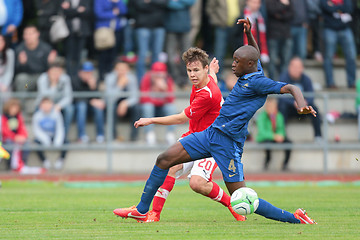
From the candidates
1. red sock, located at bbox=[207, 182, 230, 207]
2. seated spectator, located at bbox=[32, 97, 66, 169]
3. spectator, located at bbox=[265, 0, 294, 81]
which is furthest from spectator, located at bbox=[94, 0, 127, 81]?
red sock, located at bbox=[207, 182, 230, 207]

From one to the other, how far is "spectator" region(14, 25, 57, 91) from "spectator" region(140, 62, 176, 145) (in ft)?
8.54

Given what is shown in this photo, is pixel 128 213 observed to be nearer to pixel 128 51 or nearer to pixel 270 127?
pixel 270 127

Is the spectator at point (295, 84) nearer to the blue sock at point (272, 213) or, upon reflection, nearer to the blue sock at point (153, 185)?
the blue sock at point (272, 213)

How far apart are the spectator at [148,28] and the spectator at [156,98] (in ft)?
2.10

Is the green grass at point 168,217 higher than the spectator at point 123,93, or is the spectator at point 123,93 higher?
the spectator at point 123,93

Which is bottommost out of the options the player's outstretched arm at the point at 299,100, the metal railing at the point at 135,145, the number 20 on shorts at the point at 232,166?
the metal railing at the point at 135,145

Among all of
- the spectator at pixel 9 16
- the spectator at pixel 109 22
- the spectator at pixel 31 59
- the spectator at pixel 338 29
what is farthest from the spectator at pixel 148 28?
the spectator at pixel 338 29

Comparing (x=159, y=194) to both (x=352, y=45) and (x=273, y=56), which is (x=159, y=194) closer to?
(x=273, y=56)

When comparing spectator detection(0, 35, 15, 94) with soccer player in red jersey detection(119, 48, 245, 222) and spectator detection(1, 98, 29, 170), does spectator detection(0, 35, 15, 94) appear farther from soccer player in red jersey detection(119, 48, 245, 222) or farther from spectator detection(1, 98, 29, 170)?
soccer player in red jersey detection(119, 48, 245, 222)

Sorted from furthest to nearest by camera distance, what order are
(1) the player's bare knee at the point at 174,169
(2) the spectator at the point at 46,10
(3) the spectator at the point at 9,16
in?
(2) the spectator at the point at 46,10, (3) the spectator at the point at 9,16, (1) the player's bare knee at the point at 174,169

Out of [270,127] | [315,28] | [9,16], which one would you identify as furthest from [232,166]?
[315,28]

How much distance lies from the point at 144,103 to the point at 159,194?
8.18 m

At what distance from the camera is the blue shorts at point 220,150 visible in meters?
8.20

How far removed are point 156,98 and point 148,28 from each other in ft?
6.53
